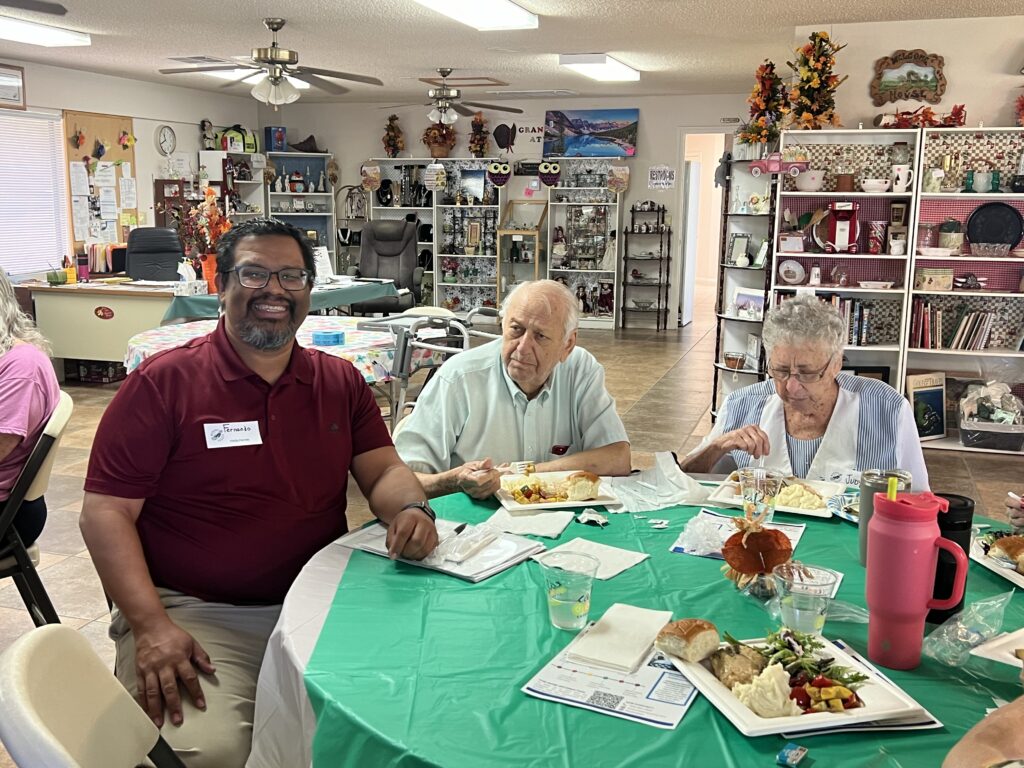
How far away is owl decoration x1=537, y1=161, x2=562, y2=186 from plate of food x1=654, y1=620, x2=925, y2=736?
10.2 meters

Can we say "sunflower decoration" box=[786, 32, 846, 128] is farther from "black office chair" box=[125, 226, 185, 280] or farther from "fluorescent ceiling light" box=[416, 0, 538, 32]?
"black office chair" box=[125, 226, 185, 280]

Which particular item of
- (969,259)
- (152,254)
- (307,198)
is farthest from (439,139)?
(969,259)

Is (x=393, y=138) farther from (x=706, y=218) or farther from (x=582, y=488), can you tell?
(x=582, y=488)

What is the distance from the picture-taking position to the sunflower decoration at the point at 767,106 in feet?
19.9

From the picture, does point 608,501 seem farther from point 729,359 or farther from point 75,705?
point 729,359

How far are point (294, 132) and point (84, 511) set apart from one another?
11.4 metres

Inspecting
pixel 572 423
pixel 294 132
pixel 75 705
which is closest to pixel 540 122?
pixel 294 132

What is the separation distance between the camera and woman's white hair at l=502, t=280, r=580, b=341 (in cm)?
257

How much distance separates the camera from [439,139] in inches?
449

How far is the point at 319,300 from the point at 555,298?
169 inches

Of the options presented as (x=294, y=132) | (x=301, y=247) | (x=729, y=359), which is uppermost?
(x=294, y=132)

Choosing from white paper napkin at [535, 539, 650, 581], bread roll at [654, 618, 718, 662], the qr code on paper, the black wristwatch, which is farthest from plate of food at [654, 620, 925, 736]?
the black wristwatch

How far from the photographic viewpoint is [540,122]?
11383mm

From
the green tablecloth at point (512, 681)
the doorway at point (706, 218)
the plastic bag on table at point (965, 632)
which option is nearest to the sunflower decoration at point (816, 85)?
the green tablecloth at point (512, 681)
